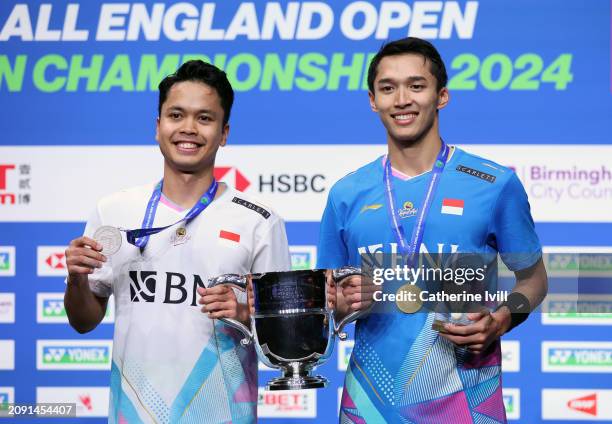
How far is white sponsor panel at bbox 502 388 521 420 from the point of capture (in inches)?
165

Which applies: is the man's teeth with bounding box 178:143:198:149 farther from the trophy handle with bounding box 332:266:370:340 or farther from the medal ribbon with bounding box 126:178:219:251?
the trophy handle with bounding box 332:266:370:340

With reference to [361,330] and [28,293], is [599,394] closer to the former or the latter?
[361,330]

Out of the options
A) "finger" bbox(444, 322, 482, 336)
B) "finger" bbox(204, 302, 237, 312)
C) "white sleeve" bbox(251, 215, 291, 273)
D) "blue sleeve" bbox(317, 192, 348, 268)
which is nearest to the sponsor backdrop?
"blue sleeve" bbox(317, 192, 348, 268)

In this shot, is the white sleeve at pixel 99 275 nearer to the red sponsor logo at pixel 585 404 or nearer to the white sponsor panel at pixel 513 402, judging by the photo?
the white sponsor panel at pixel 513 402

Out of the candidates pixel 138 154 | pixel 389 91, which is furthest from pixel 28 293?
pixel 389 91

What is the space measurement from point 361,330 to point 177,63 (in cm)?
203

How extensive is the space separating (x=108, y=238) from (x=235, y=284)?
347 millimetres

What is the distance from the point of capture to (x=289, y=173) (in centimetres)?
418

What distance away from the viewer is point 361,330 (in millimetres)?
2551

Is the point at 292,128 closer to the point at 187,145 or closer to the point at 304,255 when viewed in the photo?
the point at 304,255

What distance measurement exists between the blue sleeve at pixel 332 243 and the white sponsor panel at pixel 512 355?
171 cm

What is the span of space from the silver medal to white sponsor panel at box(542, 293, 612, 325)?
187 cm

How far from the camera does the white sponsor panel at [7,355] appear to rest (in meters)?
4.34

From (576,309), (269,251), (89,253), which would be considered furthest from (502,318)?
(576,309)
